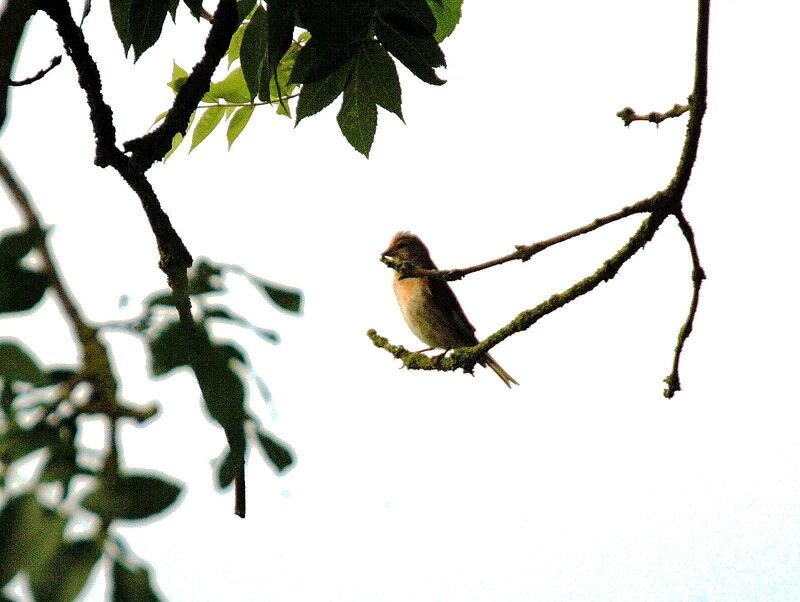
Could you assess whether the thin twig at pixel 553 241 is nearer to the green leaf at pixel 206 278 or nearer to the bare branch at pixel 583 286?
the bare branch at pixel 583 286

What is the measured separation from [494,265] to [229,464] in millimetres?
1623

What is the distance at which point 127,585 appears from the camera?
888mm

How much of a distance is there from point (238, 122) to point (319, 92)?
573 mm

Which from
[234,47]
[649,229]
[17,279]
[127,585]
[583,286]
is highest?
[234,47]

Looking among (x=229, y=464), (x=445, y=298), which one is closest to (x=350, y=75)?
(x=229, y=464)

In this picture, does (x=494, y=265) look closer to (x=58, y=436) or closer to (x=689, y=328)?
(x=689, y=328)

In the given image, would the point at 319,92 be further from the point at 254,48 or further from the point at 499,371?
the point at 499,371

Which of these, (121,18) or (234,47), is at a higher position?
(234,47)

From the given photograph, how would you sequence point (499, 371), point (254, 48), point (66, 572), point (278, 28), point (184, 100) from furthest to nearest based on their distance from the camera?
point (499, 371)
point (254, 48)
point (278, 28)
point (184, 100)
point (66, 572)

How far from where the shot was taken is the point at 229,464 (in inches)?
45.3

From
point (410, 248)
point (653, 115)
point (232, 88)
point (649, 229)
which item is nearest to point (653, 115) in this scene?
point (653, 115)

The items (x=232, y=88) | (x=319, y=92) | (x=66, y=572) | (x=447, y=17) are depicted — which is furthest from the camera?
(x=232, y=88)

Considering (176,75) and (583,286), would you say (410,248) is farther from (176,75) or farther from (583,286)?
(583,286)

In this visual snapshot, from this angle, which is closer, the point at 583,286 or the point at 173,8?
the point at 173,8
